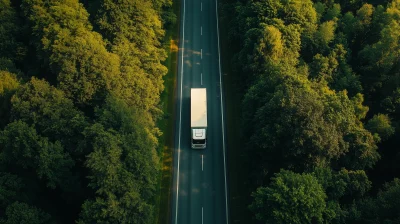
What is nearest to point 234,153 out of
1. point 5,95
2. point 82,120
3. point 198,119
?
point 198,119

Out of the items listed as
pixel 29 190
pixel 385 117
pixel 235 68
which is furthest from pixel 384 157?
pixel 29 190

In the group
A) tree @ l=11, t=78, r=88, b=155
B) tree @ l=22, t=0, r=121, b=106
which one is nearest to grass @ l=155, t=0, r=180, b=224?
tree @ l=22, t=0, r=121, b=106

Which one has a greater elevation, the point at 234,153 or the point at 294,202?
the point at 234,153

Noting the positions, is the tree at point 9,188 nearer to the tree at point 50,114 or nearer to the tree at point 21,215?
the tree at point 21,215

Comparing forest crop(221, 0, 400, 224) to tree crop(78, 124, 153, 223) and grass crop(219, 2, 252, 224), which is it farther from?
tree crop(78, 124, 153, 223)

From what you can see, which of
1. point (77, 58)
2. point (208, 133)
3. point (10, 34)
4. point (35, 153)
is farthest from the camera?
point (10, 34)

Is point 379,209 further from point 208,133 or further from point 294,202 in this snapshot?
point 208,133

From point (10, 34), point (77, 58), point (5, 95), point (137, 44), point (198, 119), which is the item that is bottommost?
point (198, 119)
